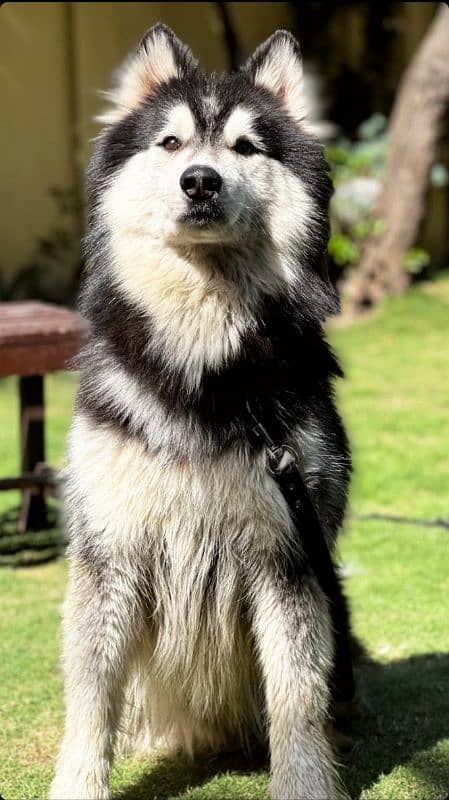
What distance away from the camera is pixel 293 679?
8.83ft

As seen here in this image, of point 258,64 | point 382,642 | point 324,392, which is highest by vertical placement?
point 258,64

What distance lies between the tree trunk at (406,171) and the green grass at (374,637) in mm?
2379

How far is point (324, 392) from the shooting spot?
112 inches

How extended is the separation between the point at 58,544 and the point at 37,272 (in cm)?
626

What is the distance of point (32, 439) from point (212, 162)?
330 cm

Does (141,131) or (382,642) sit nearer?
(141,131)

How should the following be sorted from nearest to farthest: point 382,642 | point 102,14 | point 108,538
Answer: point 108,538 → point 382,642 → point 102,14

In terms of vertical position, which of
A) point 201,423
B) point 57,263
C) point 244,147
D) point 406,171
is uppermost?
point 406,171

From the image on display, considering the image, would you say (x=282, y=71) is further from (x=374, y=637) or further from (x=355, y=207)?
(x=355, y=207)

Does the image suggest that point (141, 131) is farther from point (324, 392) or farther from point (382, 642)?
point (382, 642)

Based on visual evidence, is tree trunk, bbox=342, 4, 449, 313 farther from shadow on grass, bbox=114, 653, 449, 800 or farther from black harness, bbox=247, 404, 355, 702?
black harness, bbox=247, 404, 355, 702

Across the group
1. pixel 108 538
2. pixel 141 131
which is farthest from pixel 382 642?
pixel 141 131

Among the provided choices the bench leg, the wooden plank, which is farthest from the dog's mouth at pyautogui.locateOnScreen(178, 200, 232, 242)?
the bench leg

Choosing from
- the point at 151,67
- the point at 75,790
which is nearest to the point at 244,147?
the point at 151,67
